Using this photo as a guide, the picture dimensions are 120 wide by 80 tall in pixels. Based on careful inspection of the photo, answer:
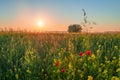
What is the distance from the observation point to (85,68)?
5.16 meters

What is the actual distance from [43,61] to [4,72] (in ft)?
2.76

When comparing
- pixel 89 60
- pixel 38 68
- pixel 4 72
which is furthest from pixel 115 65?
pixel 4 72

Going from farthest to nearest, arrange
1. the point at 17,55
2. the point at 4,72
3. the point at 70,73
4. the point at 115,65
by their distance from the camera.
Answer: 1. the point at 17,55
2. the point at 4,72
3. the point at 115,65
4. the point at 70,73

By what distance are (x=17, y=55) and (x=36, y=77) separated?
1.80m

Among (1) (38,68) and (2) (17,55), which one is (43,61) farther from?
(2) (17,55)

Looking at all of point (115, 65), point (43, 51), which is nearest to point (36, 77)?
point (115, 65)

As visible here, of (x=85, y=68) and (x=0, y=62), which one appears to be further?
(x=0, y=62)

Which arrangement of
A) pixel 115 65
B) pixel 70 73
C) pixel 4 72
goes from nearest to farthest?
pixel 70 73 → pixel 115 65 → pixel 4 72

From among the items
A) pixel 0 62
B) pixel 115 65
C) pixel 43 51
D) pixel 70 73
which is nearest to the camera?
pixel 70 73

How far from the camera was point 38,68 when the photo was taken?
224 inches

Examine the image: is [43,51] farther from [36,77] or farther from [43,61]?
[36,77]

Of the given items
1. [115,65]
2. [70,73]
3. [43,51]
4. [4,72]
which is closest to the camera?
[70,73]

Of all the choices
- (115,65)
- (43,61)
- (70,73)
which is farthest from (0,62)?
(115,65)

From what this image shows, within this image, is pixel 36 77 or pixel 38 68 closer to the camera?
pixel 36 77
